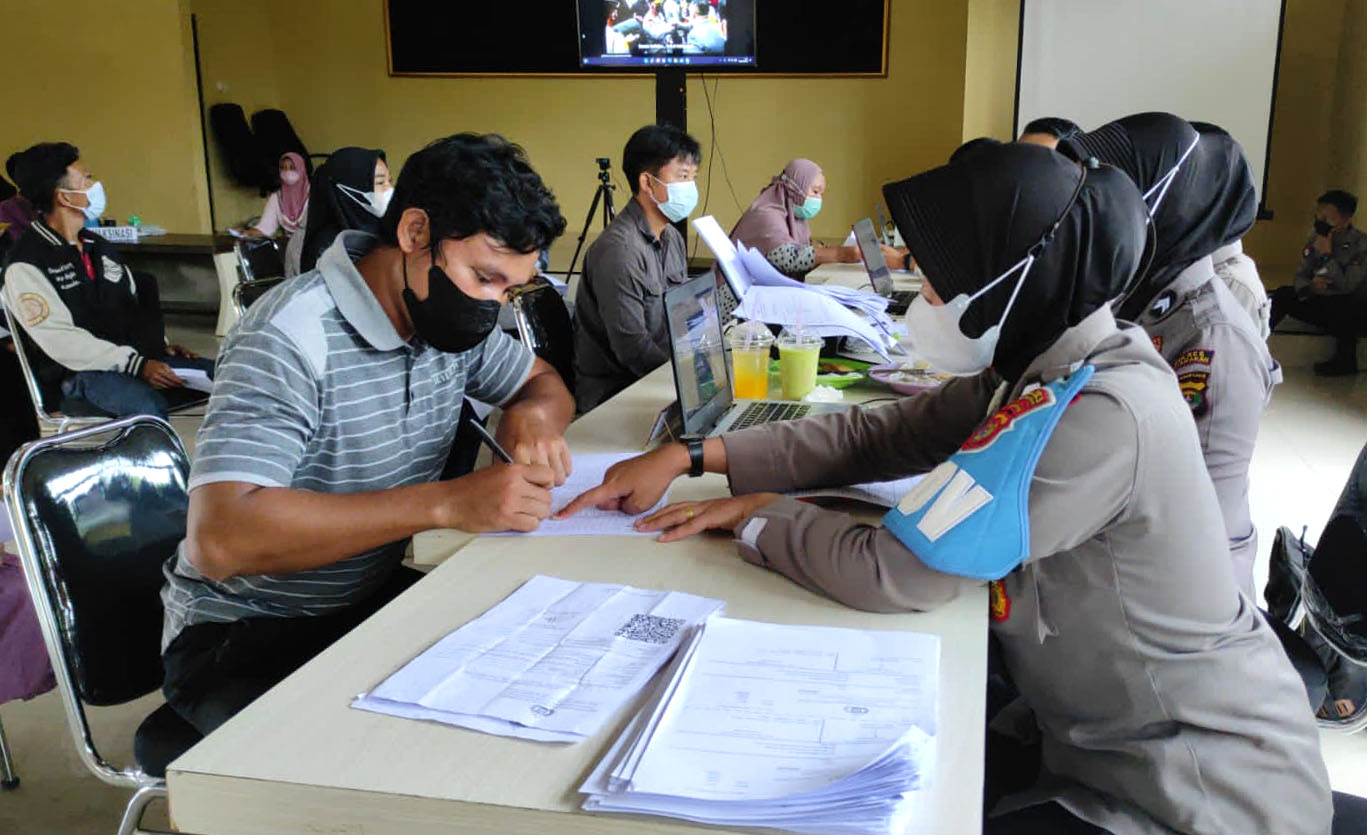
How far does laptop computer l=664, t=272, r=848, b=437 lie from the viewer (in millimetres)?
1771

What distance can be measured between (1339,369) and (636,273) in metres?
4.55

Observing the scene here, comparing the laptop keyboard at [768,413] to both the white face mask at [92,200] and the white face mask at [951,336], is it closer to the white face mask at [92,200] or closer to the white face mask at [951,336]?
the white face mask at [951,336]

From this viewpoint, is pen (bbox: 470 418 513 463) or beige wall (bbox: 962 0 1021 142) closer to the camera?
pen (bbox: 470 418 513 463)

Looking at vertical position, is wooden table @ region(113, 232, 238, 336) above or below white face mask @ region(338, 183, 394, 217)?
below

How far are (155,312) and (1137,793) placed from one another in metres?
3.77

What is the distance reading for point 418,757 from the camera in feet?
2.83

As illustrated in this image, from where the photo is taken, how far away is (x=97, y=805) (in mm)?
2027

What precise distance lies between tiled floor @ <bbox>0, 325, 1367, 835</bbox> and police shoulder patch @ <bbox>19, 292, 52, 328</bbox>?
1.22 metres

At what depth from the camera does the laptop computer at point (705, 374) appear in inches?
69.7

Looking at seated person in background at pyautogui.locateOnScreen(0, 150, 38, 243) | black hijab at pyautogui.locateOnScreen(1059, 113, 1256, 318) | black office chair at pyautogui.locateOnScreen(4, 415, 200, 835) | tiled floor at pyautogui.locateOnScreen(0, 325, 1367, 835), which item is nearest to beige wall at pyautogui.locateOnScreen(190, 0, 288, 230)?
tiled floor at pyautogui.locateOnScreen(0, 325, 1367, 835)

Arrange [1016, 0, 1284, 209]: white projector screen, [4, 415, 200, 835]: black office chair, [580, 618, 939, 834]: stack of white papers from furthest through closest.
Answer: [1016, 0, 1284, 209]: white projector screen
[4, 415, 200, 835]: black office chair
[580, 618, 939, 834]: stack of white papers

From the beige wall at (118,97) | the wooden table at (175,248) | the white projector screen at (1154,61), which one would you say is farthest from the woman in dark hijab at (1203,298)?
the beige wall at (118,97)

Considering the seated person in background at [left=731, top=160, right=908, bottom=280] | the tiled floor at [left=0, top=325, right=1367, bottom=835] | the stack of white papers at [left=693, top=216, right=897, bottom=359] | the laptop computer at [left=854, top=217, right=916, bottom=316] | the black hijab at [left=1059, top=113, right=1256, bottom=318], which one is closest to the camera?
the black hijab at [left=1059, top=113, right=1256, bottom=318]

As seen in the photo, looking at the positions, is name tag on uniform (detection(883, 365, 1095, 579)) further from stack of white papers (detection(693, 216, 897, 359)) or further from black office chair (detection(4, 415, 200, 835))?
stack of white papers (detection(693, 216, 897, 359))
